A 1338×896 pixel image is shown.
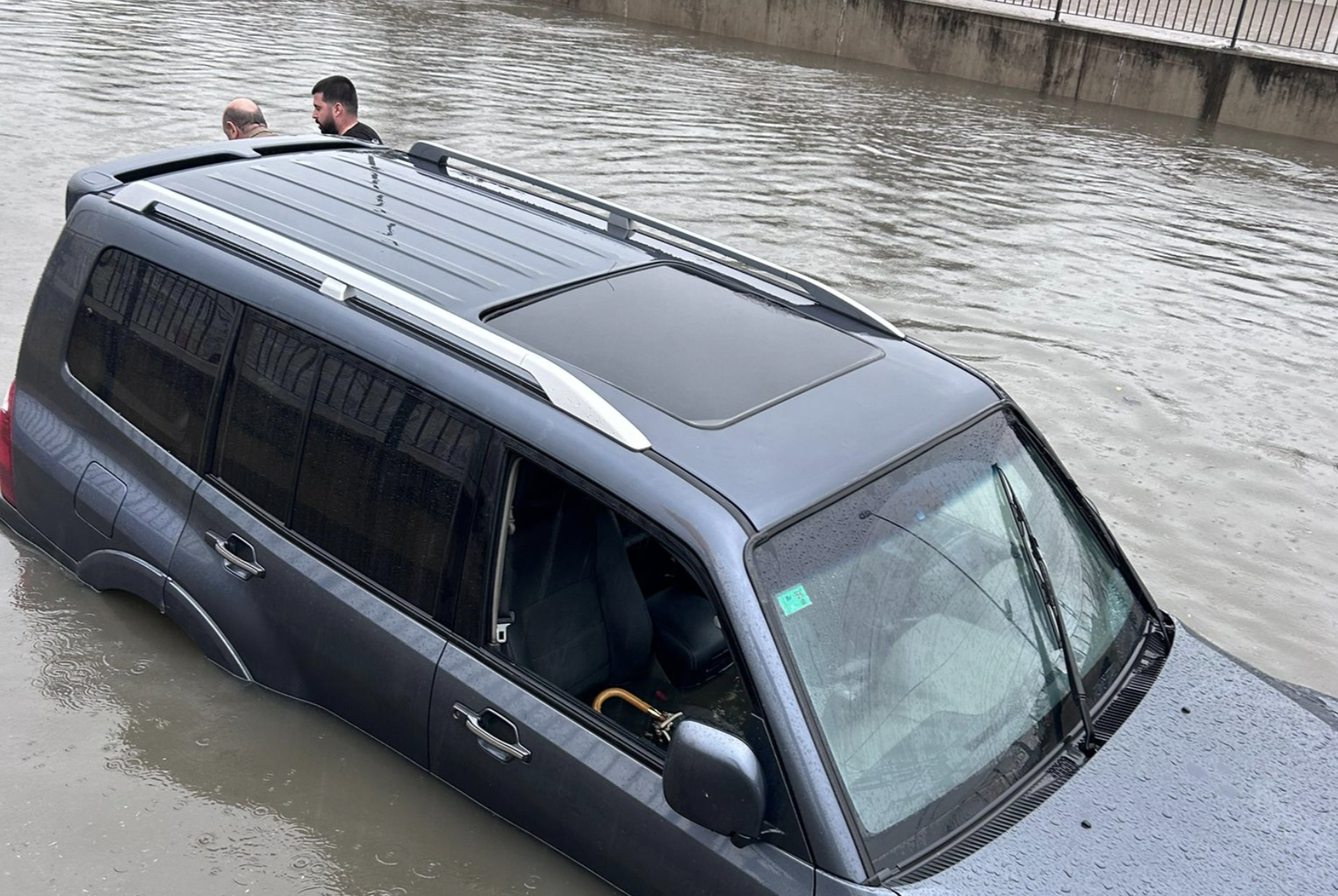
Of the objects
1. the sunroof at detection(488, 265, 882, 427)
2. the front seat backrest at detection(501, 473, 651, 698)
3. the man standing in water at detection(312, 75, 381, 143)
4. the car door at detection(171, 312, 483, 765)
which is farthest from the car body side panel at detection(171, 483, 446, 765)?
the man standing in water at detection(312, 75, 381, 143)

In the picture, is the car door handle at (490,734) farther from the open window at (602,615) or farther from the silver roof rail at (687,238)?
the silver roof rail at (687,238)

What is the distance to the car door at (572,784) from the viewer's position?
2.99 metres

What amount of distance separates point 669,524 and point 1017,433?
1.30 meters

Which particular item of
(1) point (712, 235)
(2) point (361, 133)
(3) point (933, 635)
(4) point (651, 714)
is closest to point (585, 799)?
(4) point (651, 714)

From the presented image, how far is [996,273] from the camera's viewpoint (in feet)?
35.9

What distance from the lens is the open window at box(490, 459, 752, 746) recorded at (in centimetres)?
348

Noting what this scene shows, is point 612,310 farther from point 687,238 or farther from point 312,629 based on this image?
point 312,629

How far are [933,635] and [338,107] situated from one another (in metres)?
6.43

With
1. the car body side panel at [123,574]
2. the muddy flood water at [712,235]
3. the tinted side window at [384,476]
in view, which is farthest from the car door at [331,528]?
the muddy flood water at [712,235]

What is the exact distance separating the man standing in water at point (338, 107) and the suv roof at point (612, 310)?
3437mm

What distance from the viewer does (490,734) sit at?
3.45m

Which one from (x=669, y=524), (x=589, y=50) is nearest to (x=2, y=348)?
(x=669, y=524)

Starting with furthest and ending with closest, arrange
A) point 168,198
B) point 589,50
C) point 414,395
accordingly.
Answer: point 589,50
point 168,198
point 414,395

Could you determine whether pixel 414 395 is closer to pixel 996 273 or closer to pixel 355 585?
pixel 355 585
